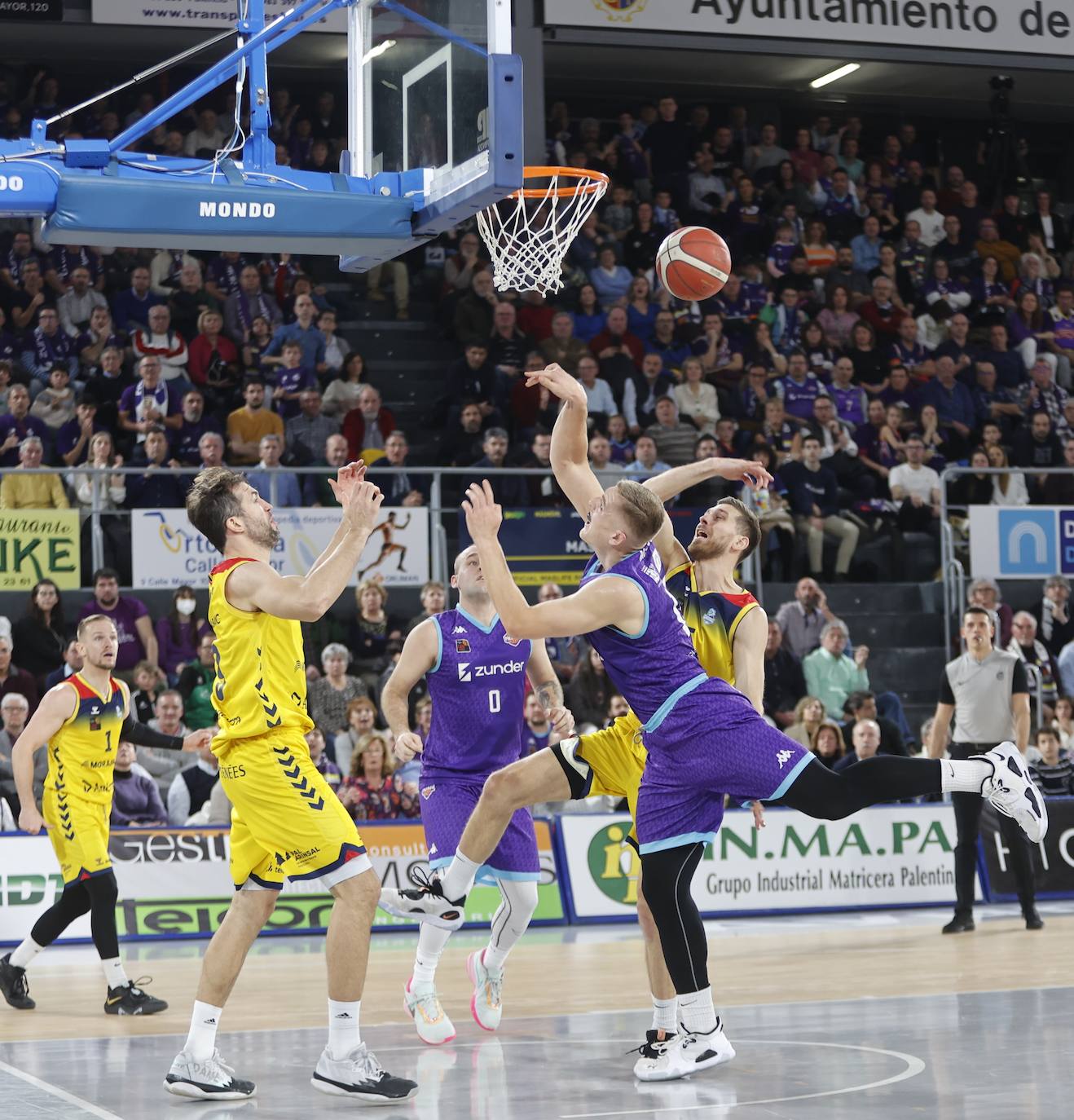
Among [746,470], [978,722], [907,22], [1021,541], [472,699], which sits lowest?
[978,722]

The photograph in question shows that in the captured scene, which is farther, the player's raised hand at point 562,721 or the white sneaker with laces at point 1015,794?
the player's raised hand at point 562,721

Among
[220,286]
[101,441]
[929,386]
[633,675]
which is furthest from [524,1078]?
[929,386]

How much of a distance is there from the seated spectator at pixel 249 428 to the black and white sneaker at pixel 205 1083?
35.1 ft

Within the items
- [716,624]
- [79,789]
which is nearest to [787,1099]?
[716,624]

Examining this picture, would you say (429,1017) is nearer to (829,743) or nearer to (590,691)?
(829,743)

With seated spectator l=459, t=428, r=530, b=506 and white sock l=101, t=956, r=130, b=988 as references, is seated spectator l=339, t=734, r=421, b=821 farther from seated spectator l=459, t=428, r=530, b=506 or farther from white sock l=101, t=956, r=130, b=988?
white sock l=101, t=956, r=130, b=988

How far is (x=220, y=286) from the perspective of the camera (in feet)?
60.0

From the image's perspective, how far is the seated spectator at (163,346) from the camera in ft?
56.4

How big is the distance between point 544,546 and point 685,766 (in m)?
9.61

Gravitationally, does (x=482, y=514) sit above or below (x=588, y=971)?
above

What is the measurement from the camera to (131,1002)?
29.1ft

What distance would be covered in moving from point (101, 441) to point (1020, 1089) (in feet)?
37.4

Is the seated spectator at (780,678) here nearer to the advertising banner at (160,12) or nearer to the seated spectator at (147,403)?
the seated spectator at (147,403)

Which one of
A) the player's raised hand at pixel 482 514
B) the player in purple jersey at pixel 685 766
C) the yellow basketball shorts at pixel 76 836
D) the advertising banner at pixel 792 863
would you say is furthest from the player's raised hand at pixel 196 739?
the advertising banner at pixel 792 863
